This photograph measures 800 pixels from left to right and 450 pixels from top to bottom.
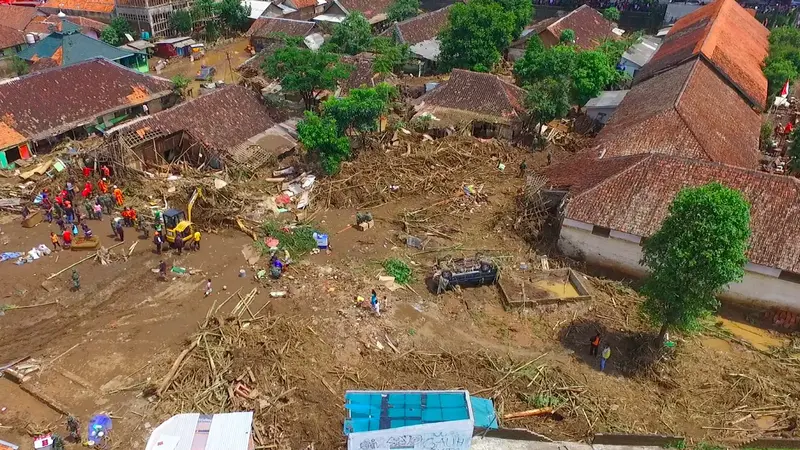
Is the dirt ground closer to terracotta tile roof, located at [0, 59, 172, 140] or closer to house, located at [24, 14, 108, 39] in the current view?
terracotta tile roof, located at [0, 59, 172, 140]

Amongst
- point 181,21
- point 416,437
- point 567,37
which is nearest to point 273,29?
point 181,21

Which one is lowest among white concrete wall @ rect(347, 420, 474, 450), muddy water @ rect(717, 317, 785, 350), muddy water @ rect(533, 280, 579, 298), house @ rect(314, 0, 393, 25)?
muddy water @ rect(717, 317, 785, 350)

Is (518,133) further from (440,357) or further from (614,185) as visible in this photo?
(440,357)

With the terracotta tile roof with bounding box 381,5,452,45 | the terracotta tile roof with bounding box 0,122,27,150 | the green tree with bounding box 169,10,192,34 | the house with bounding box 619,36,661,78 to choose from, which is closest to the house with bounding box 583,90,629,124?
the house with bounding box 619,36,661,78

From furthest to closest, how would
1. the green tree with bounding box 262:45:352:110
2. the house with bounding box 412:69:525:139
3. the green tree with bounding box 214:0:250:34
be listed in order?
1. the green tree with bounding box 214:0:250:34
2. the house with bounding box 412:69:525:139
3. the green tree with bounding box 262:45:352:110

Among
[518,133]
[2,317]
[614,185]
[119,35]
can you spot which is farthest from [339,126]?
[119,35]

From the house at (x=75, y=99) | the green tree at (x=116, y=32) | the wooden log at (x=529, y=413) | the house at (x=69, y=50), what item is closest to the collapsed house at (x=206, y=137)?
the house at (x=75, y=99)
